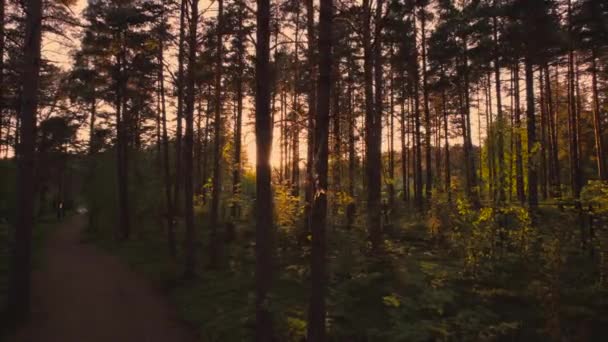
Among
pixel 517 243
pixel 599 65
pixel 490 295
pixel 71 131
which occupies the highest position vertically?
pixel 599 65

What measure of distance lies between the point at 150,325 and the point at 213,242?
437 cm

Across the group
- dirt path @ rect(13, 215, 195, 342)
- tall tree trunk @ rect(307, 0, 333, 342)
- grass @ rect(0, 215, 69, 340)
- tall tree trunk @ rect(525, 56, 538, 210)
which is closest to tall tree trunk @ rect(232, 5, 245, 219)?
tall tree trunk @ rect(307, 0, 333, 342)

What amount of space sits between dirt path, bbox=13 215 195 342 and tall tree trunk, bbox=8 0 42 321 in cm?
75

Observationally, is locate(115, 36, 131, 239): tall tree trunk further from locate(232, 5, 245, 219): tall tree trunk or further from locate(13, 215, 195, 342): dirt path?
locate(232, 5, 245, 219): tall tree trunk

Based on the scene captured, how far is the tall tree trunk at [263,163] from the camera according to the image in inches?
237

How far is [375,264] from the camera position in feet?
34.3

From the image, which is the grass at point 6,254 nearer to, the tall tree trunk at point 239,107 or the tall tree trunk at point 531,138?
the tall tree trunk at point 239,107

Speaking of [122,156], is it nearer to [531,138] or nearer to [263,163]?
[263,163]

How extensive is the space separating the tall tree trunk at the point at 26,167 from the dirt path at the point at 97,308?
29.3 inches

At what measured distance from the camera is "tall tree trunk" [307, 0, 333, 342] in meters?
5.50

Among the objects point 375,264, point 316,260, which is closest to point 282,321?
point 316,260

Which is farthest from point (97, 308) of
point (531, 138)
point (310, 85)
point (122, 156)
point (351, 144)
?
point (531, 138)

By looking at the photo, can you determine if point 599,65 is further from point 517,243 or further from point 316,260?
point 316,260

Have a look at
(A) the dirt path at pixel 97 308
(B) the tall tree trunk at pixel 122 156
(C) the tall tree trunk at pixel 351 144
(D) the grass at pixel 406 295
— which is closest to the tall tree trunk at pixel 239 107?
(C) the tall tree trunk at pixel 351 144
